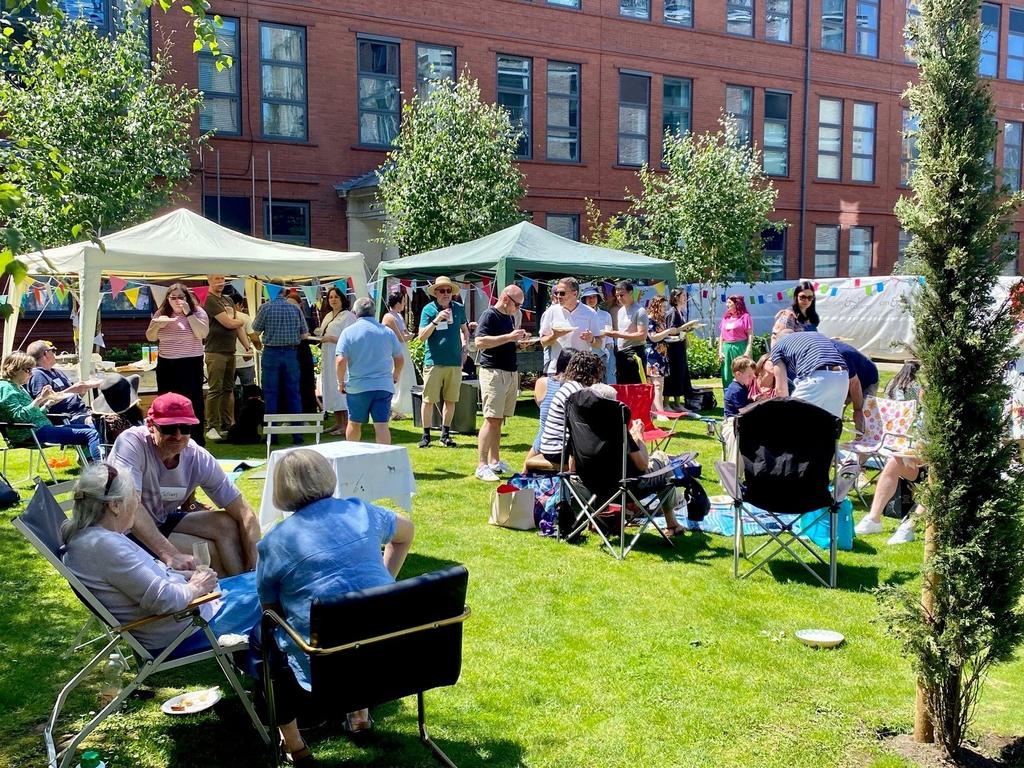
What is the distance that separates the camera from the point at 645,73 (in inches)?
1040

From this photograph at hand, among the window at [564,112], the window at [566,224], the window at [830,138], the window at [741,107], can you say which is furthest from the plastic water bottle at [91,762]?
the window at [830,138]

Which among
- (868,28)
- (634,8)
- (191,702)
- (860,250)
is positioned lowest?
(191,702)

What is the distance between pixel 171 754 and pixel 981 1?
4.40 m

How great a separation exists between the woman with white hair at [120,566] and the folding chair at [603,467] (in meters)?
3.20

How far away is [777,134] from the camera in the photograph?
2925 centimetres

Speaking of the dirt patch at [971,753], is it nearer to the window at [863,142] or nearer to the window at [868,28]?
the window at [863,142]

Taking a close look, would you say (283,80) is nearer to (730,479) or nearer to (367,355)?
(367,355)

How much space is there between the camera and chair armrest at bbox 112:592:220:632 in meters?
3.55

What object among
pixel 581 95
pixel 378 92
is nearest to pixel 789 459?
pixel 378 92

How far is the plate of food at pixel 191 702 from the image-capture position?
4227 mm

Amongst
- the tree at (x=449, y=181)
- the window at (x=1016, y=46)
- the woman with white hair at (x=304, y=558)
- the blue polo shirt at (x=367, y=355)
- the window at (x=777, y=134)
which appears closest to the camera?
the woman with white hair at (x=304, y=558)

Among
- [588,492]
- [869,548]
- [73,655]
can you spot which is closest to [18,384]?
[73,655]

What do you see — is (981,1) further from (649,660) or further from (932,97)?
(649,660)

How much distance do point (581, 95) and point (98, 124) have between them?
1320 cm
